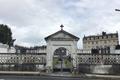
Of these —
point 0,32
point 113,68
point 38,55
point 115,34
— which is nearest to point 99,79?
point 113,68

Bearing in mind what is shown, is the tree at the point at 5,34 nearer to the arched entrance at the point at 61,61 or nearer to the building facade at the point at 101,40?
the arched entrance at the point at 61,61

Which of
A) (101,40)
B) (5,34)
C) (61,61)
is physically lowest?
(61,61)

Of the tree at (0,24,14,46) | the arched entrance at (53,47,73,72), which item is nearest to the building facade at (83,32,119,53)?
the tree at (0,24,14,46)

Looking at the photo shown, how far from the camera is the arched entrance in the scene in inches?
1215

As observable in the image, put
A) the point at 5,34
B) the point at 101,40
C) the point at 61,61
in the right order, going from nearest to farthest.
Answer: the point at 61,61 < the point at 5,34 < the point at 101,40

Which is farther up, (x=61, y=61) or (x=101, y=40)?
(x=101, y=40)

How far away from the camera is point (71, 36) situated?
30375 mm

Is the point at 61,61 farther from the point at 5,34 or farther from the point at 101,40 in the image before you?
the point at 101,40

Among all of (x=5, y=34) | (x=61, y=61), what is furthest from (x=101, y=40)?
(x=61, y=61)

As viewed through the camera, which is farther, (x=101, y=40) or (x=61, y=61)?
(x=101, y=40)

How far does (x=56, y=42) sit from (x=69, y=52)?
6.03ft

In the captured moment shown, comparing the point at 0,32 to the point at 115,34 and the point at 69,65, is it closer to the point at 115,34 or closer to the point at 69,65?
the point at 69,65

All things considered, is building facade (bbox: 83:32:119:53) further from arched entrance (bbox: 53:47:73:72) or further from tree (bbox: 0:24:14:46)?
arched entrance (bbox: 53:47:73:72)

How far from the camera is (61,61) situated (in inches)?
1201
